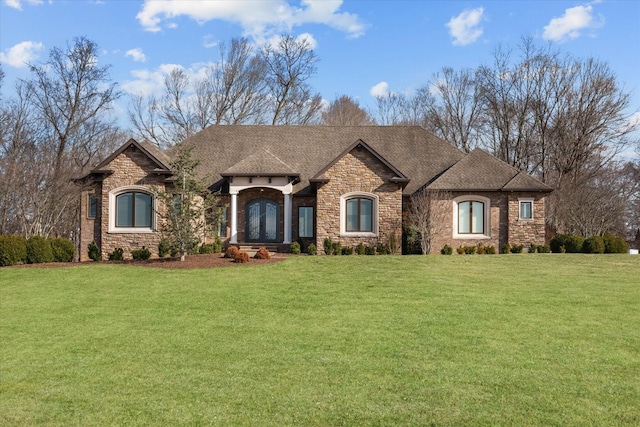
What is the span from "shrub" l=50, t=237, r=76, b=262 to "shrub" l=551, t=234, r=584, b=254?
20.0 metres

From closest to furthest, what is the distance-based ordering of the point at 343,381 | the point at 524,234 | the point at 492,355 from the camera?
the point at 343,381 → the point at 492,355 → the point at 524,234

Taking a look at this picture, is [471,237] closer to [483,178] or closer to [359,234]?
[483,178]

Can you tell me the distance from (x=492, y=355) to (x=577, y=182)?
97.2 feet

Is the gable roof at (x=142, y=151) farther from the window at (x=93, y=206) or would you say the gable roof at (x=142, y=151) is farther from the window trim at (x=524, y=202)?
the window trim at (x=524, y=202)

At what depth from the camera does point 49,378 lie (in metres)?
6.20

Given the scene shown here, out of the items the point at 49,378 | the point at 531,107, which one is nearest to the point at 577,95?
the point at 531,107

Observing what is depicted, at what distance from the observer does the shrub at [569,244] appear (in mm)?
21195

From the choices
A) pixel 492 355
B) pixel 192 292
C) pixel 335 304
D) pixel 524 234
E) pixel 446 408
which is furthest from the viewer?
pixel 524 234

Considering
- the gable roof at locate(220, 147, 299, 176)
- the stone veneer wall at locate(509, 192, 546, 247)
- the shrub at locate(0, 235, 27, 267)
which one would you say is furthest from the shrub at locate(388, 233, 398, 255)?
the shrub at locate(0, 235, 27, 267)

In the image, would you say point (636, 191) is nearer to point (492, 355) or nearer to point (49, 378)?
point (492, 355)

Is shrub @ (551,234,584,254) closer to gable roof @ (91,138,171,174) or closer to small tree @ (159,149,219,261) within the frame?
small tree @ (159,149,219,261)

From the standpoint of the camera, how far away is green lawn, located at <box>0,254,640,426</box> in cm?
509

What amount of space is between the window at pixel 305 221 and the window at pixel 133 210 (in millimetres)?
6677

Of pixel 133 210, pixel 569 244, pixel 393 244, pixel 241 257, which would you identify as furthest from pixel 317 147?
pixel 569 244
